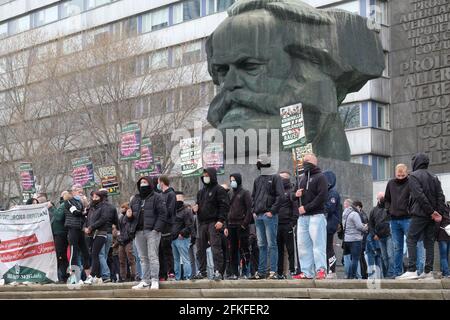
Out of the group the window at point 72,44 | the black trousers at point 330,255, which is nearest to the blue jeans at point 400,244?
the black trousers at point 330,255

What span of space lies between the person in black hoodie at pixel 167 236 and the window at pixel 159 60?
22574 millimetres

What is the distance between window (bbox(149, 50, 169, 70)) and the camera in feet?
132

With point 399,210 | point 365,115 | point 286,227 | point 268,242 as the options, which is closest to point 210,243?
point 268,242

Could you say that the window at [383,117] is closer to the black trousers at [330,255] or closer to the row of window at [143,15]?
the row of window at [143,15]

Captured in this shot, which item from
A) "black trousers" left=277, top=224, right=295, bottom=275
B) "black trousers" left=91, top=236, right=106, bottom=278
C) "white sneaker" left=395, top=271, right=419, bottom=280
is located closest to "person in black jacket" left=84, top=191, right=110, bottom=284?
"black trousers" left=91, top=236, right=106, bottom=278

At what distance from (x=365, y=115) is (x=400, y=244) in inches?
1347

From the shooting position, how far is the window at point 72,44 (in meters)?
40.3

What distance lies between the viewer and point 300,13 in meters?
21.6

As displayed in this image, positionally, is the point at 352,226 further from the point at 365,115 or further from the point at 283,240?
the point at 365,115

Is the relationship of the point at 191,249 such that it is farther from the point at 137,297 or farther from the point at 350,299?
the point at 350,299
